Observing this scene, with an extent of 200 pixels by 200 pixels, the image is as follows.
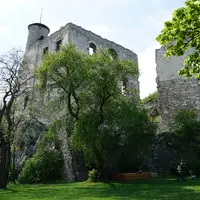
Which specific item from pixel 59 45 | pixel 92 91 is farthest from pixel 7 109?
pixel 59 45

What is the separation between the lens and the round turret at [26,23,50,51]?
31.8m

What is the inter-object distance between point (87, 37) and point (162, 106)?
32.1 ft

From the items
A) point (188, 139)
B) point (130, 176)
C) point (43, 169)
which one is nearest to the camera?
point (130, 176)

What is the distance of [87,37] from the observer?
26.9 meters

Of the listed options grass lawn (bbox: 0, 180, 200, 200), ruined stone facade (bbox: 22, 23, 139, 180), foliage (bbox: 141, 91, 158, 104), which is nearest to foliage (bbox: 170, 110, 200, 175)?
ruined stone facade (bbox: 22, 23, 139, 180)

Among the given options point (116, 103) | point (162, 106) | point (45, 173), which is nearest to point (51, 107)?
point (116, 103)

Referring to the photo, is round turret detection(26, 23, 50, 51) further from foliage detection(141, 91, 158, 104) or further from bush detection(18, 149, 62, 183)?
bush detection(18, 149, 62, 183)

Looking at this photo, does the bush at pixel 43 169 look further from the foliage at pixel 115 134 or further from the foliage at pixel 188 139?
the foliage at pixel 188 139

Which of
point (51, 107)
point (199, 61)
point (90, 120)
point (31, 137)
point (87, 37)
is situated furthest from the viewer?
point (87, 37)

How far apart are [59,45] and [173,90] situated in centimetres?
1142

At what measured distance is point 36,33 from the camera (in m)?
32.1

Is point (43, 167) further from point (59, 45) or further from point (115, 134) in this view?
point (59, 45)

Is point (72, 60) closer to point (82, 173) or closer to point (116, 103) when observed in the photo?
point (116, 103)

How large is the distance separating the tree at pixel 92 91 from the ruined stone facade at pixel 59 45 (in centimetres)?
372
